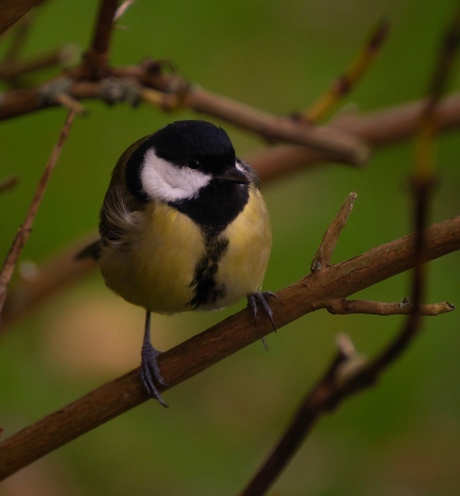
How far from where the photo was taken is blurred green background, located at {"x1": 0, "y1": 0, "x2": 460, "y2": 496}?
7.95ft

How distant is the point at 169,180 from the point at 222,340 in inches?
18.9

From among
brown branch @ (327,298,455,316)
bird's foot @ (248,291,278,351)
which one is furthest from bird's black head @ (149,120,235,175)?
brown branch @ (327,298,455,316)

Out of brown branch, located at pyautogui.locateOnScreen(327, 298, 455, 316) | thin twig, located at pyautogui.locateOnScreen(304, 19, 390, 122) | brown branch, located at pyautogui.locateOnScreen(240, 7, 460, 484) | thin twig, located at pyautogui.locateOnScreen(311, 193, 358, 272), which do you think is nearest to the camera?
brown branch, located at pyautogui.locateOnScreen(240, 7, 460, 484)

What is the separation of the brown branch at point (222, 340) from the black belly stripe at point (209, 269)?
29cm

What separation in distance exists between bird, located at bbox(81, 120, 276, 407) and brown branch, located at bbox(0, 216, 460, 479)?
0.96 feet

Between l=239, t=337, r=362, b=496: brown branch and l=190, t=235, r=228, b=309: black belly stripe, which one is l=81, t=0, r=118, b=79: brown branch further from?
l=239, t=337, r=362, b=496: brown branch

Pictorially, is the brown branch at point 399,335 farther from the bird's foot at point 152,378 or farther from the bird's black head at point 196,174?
the bird's black head at point 196,174

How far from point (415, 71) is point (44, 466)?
1925 millimetres

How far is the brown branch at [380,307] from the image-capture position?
0.95m

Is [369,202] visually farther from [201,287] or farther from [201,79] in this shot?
[201,287]

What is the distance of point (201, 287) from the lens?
1.54 meters

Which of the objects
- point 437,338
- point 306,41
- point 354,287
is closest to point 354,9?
point 306,41

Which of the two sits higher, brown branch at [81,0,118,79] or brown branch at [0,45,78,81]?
brown branch at [81,0,118,79]

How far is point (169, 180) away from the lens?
62.6 inches
